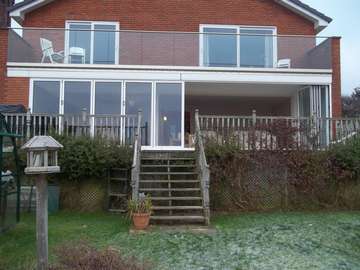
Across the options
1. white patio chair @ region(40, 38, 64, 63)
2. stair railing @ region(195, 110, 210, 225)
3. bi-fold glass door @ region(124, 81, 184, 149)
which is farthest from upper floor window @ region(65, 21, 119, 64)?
stair railing @ region(195, 110, 210, 225)

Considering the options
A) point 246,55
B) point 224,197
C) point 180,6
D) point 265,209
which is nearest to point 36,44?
point 180,6

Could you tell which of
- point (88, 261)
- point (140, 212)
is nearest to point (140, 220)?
point (140, 212)

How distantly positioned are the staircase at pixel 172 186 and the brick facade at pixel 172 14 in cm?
758

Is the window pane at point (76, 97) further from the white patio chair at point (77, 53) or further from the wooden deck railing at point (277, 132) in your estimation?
the wooden deck railing at point (277, 132)

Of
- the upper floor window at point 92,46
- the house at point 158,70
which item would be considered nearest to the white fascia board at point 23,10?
the house at point 158,70

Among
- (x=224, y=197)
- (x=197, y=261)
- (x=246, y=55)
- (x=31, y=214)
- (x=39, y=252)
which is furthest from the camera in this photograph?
(x=246, y=55)

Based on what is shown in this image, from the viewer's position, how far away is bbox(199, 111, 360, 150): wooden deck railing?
1201cm

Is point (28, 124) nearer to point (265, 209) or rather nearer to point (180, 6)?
point (265, 209)

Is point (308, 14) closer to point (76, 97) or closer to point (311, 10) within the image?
point (311, 10)

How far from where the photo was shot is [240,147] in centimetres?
1180

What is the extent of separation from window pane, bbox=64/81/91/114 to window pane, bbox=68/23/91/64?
1.05 metres

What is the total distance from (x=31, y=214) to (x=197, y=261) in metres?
5.88

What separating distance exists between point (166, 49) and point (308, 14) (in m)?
7.20

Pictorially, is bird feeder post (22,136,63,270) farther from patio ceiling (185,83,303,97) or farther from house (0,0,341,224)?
patio ceiling (185,83,303,97)
